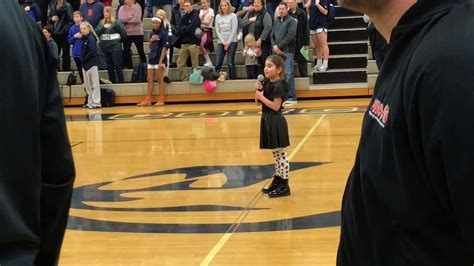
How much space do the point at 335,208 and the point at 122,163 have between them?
3.70 m

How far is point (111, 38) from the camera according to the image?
16.6m

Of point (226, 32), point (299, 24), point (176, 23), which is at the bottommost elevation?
point (226, 32)

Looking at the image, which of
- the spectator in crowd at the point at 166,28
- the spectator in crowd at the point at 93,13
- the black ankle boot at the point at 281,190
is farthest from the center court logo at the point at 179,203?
the spectator in crowd at the point at 93,13

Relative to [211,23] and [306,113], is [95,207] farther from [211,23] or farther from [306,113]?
[211,23]

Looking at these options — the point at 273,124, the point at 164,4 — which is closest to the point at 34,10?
the point at 164,4

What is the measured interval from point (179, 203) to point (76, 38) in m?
10.5

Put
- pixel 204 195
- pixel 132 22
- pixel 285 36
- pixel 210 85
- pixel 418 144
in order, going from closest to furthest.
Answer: pixel 418 144 < pixel 204 195 < pixel 285 36 < pixel 210 85 < pixel 132 22

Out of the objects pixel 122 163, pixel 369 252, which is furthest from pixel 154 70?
pixel 369 252

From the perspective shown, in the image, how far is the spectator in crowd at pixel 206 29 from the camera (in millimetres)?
16438

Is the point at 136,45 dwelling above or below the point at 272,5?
below

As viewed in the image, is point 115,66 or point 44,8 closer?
point 115,66

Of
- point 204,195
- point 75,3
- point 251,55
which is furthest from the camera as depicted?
point 75,3

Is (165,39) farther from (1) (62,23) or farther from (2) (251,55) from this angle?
(1) (62,23)

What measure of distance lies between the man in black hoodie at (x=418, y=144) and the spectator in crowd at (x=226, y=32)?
14.6 metres
